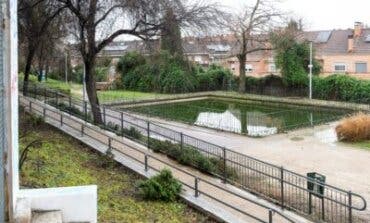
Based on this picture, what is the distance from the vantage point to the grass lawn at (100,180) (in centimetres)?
747

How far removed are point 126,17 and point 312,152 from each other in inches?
319

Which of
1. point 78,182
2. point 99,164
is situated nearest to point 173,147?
point 99,164

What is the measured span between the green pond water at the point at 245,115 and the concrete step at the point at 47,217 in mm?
17116

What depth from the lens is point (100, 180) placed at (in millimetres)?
9367

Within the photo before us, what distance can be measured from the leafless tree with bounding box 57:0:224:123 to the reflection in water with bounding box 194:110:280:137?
670 centimetres

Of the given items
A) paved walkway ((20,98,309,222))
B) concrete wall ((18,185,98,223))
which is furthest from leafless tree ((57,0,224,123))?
concrete wall ((18,185,98,223))

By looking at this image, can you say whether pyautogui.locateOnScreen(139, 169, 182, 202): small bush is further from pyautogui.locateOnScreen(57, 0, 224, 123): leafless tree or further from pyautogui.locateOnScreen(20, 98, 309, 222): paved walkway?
pyautogui.locateOnScreen(57, 0, 224, 123): leafless tree

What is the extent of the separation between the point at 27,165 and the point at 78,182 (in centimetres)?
91

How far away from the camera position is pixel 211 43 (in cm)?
1895

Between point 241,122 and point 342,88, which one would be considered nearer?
point 241,122

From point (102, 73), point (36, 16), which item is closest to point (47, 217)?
point (36, 16)

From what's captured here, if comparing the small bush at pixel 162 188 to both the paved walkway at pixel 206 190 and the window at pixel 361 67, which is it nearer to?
the paved walkway at pixel 206 190

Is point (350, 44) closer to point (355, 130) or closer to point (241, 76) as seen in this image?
point (241, 76)

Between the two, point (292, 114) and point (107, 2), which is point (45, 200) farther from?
point (292, 114)
